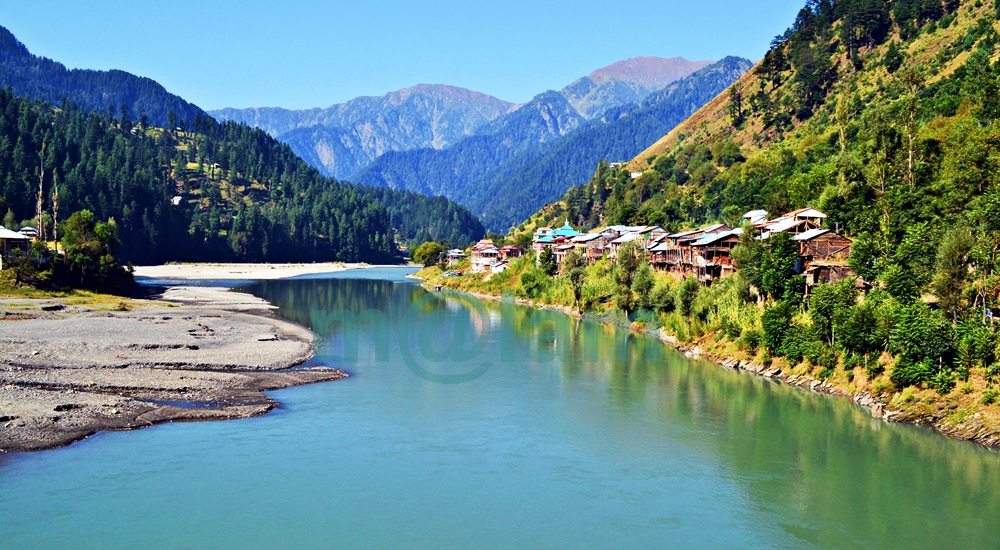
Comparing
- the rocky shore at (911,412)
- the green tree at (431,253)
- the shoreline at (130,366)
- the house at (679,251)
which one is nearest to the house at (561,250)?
the house at (679,251)

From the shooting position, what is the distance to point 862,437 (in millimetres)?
38062

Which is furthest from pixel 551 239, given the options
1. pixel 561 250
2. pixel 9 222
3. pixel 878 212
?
pixel 9 222

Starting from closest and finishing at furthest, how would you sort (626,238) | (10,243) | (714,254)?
1. (714,254)
2. (10,243)
3. (626,238)

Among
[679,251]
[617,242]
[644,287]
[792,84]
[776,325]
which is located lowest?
[776,325]

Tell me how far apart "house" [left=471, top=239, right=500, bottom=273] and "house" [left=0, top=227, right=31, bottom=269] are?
68.4 metres

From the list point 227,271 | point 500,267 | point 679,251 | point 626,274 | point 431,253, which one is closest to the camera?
point 626,274

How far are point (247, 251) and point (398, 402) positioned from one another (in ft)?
515

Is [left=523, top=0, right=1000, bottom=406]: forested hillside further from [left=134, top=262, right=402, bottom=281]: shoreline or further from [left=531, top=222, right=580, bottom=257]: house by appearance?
[left=134, top=262, right=402, bottom=281]: shoreline

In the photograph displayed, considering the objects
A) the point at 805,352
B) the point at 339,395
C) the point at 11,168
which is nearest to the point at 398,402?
the point at 339,395

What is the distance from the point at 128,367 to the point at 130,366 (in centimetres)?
31

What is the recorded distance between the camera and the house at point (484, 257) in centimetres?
13812

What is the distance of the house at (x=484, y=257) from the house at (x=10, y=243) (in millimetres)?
68390

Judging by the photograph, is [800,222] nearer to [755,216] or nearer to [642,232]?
[755,216]

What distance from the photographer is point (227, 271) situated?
16000 cm
